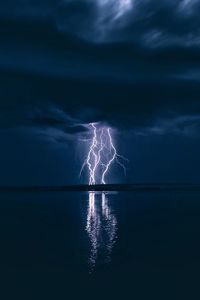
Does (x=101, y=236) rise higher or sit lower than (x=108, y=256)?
higher

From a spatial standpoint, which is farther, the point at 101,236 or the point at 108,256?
the point at 101,236

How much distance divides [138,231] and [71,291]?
8613 mm

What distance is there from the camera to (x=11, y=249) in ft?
43.6

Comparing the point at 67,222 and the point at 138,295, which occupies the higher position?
the point at 67,222

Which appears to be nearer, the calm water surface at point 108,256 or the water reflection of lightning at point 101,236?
the calm water surface at point 108,256

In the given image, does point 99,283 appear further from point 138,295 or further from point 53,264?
point 53,264

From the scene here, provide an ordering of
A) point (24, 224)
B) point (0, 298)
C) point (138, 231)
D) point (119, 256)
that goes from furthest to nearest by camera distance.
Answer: point (24, 224) < point (138, 231) < point (119, 256) < point (0, 298)

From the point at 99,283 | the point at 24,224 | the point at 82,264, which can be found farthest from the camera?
the point at 24,224

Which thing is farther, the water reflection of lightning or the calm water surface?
the water reflection of lightning

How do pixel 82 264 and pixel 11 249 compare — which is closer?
pixel 82 264

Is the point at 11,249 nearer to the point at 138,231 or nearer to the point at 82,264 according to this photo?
the point at 82,264

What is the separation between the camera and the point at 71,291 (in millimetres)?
8688

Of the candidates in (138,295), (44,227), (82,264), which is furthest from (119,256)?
(44,227)

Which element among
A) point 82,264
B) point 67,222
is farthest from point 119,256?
point 67,222
